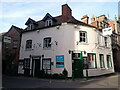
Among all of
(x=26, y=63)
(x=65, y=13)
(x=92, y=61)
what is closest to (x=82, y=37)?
(x=92, y=61)

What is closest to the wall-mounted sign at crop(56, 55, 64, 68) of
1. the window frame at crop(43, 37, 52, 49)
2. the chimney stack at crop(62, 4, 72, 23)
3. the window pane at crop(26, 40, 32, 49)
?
the window frame at crop(43, 37, 52, 49)

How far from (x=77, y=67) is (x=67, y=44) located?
9.77ft

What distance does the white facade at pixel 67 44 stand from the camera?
13.0 meters

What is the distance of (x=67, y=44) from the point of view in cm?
1300

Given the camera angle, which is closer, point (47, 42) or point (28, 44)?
point (47, 42)

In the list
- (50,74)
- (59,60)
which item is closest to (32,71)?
(50,74)

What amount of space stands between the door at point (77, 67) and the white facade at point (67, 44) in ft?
1.49

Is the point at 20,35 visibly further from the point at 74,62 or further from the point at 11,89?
the point at 11,89

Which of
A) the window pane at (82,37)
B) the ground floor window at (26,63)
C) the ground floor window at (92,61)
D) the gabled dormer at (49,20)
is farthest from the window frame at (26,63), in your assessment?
the ground floor window at (92,61)

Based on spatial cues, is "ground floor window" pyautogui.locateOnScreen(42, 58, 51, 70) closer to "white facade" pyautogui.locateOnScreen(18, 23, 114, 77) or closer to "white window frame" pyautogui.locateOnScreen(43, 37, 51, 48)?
"white facade" pyautogui.locateOnScreen(18, 23, 114, 77)

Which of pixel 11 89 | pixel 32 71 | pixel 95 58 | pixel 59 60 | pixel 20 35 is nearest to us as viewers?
pixel 11 89

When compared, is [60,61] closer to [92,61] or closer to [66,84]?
[66,84]

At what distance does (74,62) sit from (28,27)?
9703 millimetres

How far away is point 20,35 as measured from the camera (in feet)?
57.7
